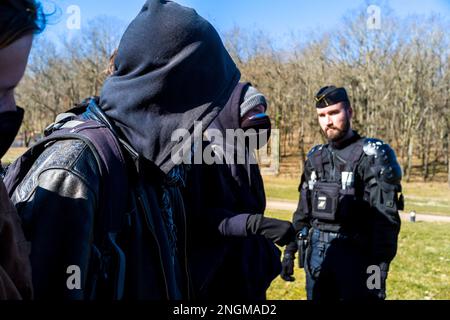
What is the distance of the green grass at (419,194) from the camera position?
629 inches

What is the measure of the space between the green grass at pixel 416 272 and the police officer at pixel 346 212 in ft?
5.82

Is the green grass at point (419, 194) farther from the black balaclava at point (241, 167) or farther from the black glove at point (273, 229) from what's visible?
the black glove at point (273, 229)

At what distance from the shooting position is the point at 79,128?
1.45m

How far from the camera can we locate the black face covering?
1152 millimetres

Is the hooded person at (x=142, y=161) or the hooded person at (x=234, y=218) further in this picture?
the hooded person at (x=234, y=218)

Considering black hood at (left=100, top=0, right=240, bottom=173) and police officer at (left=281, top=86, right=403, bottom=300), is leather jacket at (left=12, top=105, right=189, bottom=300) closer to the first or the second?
black hood at (left=100, top=0, right=240, bottom=173)

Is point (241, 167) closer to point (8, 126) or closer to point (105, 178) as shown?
Result: point (105, 178)

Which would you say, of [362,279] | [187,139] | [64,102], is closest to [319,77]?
[64,102]

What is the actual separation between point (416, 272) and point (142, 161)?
663cm

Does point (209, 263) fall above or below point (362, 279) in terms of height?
above

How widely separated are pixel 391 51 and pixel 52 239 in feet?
93.8

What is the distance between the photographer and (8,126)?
117cm

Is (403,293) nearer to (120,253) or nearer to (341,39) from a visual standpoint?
(120,253)

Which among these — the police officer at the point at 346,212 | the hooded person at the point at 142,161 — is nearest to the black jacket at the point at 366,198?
the police officer at the point at 346,212
